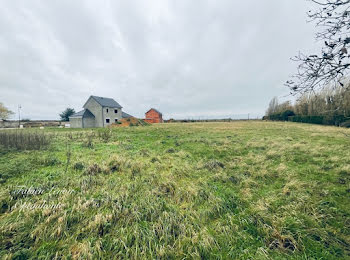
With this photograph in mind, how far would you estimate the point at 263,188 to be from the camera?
3.93 meters

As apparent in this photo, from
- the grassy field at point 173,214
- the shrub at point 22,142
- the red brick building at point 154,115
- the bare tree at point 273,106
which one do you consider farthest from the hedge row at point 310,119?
the red brick building at point 154,115

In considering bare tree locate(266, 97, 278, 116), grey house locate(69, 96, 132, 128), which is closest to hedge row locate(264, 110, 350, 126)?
bare tree locate(266, 97, 278, 116)

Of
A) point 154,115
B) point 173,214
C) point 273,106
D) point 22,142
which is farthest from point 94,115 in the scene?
point 273,106

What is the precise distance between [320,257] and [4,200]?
611 cm

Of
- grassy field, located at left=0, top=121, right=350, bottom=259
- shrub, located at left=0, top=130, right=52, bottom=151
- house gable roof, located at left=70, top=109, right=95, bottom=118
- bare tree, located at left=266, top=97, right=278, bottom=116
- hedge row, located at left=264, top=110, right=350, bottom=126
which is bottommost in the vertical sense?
grassy field, located at left=0, top=121, right=350, bottom=259

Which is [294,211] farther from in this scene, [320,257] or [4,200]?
[4,200]

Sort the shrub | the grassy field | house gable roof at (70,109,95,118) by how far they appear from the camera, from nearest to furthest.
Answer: the grassy field < the shrub < house gable roof at (70,109,95,118)

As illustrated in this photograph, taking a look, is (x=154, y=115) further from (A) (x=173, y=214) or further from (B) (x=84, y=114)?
(A) (x=173, y=214)

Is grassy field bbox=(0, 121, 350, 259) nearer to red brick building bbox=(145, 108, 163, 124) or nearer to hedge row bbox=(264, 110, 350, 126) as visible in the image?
hedge row bbox=(264, 110, 350, 126)

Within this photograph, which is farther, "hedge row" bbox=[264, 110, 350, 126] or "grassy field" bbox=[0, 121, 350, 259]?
"hedge row" bbox=[264, 110, 350, 126]

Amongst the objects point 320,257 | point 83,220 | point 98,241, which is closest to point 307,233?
point 320,257

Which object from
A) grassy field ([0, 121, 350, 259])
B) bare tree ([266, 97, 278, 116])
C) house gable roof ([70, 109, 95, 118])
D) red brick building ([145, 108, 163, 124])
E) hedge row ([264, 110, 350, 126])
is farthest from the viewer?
bare tree ([266, 97, 278, 116])

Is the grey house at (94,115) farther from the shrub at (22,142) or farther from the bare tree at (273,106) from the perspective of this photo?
the bare tree at (273,106)

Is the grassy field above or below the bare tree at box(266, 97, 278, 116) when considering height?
below
